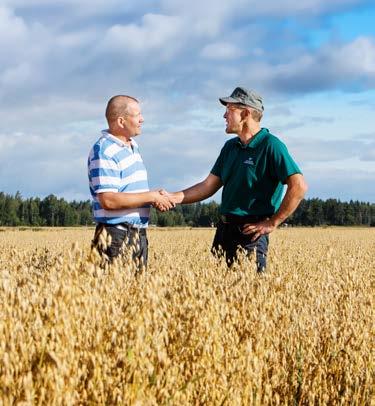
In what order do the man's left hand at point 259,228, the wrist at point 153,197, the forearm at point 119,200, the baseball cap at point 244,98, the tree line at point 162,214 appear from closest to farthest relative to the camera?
the forearm at point 119,200
the wrist at point 153,197
the man's left hand at point 259,228
the baseball cap at point 244,98
the tree line at point 162,214

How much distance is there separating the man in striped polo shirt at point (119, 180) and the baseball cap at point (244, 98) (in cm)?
89

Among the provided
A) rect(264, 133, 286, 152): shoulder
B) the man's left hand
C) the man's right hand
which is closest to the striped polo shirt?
the man's right hand

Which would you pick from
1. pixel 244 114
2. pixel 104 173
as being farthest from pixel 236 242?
pixel 104 173

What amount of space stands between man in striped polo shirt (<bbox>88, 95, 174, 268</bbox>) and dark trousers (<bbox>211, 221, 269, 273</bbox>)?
79cm

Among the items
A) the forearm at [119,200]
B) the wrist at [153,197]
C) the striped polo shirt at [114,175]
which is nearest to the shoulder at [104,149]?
the striped polo shirt at [114,175]

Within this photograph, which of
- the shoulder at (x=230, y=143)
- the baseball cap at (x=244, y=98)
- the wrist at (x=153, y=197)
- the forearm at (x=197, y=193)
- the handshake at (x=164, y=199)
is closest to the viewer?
the wrist at (x=153, y=197)

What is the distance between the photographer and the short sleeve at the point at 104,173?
5621 mm

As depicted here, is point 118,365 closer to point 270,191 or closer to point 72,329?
point 72,329

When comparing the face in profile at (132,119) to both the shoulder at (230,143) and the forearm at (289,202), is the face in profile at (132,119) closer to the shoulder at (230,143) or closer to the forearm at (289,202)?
the shoulder at (230,143)

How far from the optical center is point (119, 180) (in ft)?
18.7

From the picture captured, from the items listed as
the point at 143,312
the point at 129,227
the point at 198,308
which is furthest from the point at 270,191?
the point at 143,312

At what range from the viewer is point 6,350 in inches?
104

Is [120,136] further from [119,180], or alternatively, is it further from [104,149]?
[119,180]

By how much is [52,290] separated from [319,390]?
1840mm
